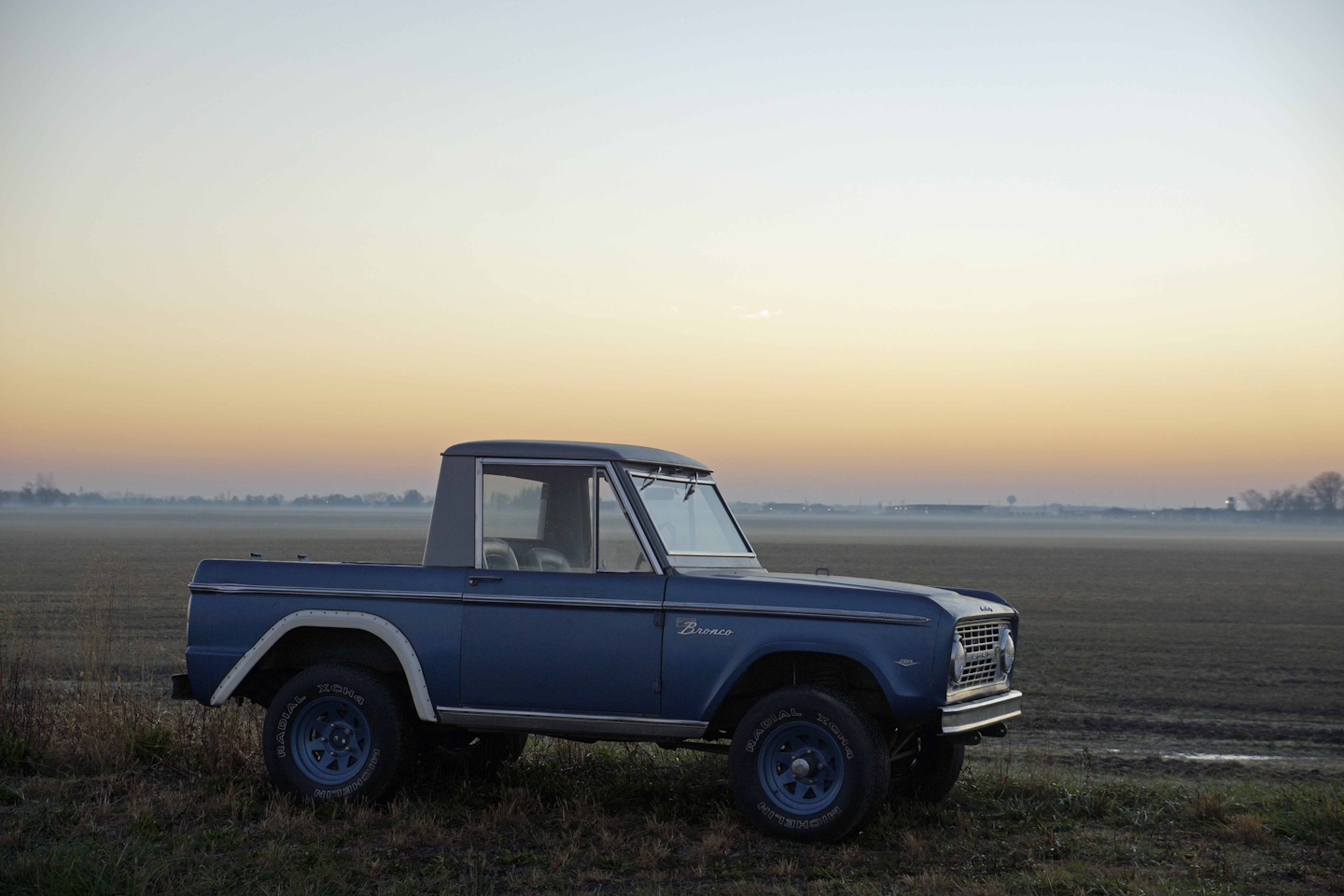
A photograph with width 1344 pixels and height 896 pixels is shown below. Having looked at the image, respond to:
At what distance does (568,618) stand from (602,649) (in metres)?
0.27

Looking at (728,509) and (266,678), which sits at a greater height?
(728,509)

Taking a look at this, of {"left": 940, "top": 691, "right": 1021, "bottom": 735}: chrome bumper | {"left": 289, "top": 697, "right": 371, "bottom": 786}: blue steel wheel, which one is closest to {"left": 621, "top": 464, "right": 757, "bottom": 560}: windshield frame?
{"left": 940, "top": 691, "right": 1021, "bottom": 735}: chrome bumper

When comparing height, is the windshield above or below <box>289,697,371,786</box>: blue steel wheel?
above

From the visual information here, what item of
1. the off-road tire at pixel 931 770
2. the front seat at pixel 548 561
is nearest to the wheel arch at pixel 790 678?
the off-road tire at pixel 931 770

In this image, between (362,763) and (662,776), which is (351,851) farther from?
(662,776)

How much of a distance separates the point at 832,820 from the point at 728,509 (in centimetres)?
244

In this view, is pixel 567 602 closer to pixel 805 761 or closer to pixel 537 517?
pixel 537 517

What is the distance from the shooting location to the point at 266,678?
743 cm

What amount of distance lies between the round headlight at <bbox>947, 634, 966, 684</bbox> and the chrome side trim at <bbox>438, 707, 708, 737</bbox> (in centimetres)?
138

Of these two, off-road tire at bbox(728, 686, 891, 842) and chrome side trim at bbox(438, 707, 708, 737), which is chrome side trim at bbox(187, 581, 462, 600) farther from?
off-road tire at bbox(728, 686, 891, 842)

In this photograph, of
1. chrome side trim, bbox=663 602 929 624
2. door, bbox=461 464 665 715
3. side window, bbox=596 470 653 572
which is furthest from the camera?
side window, bbox=596 470 653 572

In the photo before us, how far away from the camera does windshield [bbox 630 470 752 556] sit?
6.91 meters

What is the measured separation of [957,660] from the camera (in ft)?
19.9

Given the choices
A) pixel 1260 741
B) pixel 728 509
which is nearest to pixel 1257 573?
pixel 1260 741
